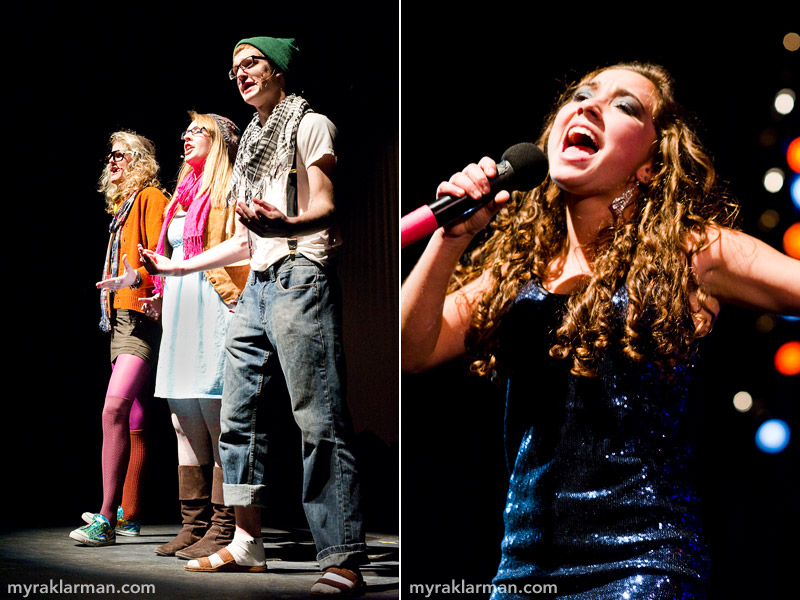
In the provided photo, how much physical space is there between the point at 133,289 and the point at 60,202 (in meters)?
0.33

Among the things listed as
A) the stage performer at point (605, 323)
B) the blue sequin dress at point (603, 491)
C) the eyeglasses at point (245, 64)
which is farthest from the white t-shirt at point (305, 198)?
the blue sequin dress at point (603, 491)

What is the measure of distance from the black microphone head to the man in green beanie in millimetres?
709

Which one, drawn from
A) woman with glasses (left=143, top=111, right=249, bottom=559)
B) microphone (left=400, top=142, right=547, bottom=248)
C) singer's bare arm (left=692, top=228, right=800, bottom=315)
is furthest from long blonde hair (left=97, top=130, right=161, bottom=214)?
singer's bare arm (left=692, top=228, right=800, bottom=315)

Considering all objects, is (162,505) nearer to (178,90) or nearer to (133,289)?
(133,289)

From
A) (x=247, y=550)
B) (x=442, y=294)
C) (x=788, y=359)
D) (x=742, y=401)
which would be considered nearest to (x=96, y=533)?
(x=247, y=550)

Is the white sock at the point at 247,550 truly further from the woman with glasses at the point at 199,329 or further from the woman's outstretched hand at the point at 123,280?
the woman's outstretched hand at the point at 123,280

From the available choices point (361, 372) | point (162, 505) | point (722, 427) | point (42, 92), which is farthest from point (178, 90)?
point (722, 427)

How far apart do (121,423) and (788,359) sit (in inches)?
63.9

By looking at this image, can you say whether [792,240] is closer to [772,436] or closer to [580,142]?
[772,436]

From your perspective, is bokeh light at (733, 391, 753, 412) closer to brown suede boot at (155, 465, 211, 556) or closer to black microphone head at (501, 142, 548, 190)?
black microphone head at (501, 142, 548, 190)

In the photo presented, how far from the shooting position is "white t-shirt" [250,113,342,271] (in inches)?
74.6

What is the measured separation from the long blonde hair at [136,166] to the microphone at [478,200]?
1.10 meters

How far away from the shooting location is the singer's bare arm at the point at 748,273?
1.28 metres

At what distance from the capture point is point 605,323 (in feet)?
4.42
